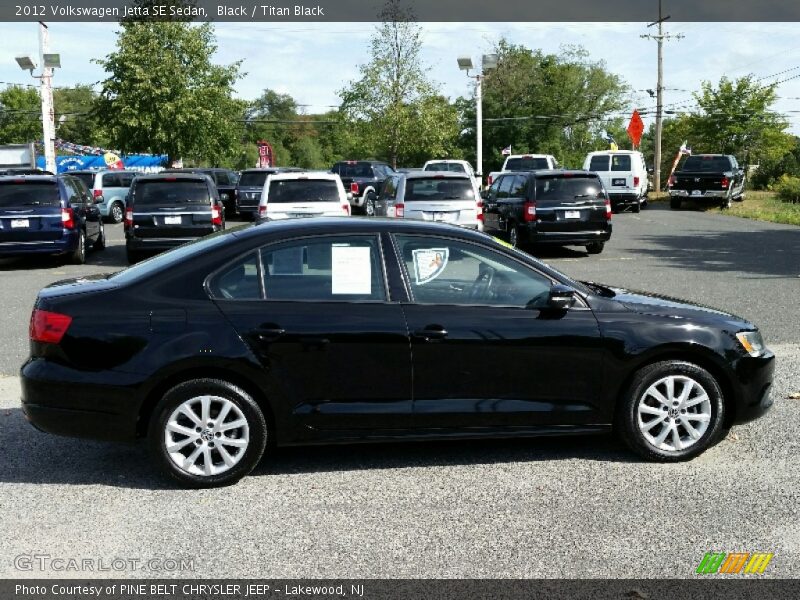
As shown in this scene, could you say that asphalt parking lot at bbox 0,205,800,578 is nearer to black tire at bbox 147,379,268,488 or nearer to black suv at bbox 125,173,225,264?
black tire at bbox 147,379,268,488

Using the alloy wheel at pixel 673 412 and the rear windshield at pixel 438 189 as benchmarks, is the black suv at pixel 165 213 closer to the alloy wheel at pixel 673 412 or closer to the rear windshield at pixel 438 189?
the rear windshield at pixel 438 189

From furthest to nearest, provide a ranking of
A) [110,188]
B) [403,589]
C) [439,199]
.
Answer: [110,188]
[439,199]
[403,589]

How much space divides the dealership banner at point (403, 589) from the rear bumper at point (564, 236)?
554 inches

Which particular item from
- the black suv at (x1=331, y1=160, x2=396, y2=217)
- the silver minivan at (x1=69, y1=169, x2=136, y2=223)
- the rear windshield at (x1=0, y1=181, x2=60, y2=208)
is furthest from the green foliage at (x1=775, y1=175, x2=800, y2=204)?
the rear windshield at (x1=0, y1=181, x2=60, y2=208)

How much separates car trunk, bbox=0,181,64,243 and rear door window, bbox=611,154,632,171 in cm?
2129

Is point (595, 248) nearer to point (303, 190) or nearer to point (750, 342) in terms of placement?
point (303, 190)

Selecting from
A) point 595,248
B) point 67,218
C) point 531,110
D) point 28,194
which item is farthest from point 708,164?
point 531,110

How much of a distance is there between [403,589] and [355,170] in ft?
Answer: 107

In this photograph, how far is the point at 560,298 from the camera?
216 inches

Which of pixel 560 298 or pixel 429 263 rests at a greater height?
pixel 429 263

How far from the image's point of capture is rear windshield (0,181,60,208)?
16.8 metres

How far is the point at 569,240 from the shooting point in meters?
18.0

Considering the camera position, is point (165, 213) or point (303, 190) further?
point (165, 213)

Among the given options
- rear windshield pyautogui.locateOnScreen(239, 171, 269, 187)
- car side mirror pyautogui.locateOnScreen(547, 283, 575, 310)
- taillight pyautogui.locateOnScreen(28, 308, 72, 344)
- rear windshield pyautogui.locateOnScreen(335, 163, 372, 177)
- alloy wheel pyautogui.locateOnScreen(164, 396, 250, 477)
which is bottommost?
alloy wheel pyautogui.locateOnScreen(164, 396, 250, 477)
